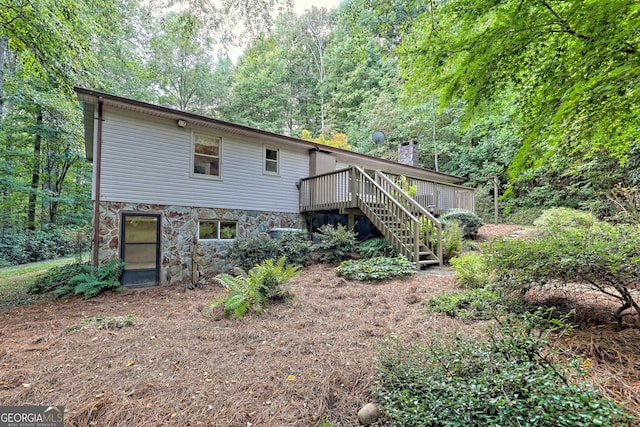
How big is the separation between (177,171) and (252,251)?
9.24ft

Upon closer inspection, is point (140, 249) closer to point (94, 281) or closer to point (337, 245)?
point (94, 281)

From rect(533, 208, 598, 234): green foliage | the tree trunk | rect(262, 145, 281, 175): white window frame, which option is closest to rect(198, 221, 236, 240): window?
rect(262, 145, 281, 175): white window frame

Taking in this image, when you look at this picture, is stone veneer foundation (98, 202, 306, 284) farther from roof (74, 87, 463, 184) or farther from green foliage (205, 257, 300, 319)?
green foliage (205, 257, 300, 319)

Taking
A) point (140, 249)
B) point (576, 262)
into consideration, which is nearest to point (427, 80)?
point (576, 262)

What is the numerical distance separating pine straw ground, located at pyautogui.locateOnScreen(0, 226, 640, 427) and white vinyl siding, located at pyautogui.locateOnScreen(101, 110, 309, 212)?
3043mm

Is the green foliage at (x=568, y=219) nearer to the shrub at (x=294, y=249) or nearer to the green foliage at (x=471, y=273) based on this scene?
the green foliage at (x=471, y=273)

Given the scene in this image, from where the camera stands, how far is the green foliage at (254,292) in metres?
4.07

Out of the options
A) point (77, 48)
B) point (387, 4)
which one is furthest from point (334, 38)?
point (387, 4)

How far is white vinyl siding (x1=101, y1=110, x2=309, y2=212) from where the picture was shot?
6.34 m

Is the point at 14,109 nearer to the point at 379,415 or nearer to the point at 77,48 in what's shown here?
the point at 77,48

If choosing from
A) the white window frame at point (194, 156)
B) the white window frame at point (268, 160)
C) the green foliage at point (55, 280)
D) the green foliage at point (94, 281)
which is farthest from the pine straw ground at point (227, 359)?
the white window frame at point (268, 160)

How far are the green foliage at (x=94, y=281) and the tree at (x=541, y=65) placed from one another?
6.65 m

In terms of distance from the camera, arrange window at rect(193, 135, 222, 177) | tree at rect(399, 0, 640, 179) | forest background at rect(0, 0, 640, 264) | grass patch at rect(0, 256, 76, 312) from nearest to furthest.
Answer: tree at rect(399, 0, 640, 179) → forest background at rect(0, 0, 640, 264) → grass patch at rect(0, 256, 76, 312) → window at rect(193, 135, 222, 177)

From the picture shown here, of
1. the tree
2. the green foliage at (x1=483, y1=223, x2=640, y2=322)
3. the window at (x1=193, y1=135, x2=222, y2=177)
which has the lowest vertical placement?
the green foliage at (x1=483, y1=223, x2=640, y2=322)
